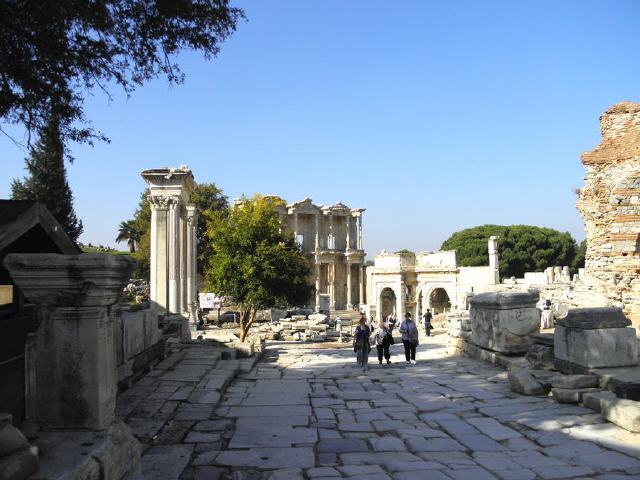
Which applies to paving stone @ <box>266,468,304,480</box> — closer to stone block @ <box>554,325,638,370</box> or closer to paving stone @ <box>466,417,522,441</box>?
paving stone @ <box>466,417,522,441</box>

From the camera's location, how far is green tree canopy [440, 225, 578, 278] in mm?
60406

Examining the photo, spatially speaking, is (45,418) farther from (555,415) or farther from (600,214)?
(600,214)

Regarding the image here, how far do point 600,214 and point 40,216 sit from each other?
41.7 ft

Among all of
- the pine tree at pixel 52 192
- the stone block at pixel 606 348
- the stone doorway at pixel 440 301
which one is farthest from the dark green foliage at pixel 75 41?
the stone doorway at pixel 440 301

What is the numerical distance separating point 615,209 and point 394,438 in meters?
9.88

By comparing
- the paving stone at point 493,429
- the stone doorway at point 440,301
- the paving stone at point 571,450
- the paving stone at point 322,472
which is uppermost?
the paving stone at point 322,472

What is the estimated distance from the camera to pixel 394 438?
18.2 feet

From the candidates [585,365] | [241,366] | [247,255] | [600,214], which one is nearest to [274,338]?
[247,255]

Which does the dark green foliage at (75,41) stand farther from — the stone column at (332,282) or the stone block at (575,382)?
the stone column at (332,282)

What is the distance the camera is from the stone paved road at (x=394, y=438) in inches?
176

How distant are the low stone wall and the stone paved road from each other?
50.3 inches

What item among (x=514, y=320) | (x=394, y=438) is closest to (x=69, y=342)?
(x=394, y=438)

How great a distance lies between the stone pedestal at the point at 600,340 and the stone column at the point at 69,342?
252 inches

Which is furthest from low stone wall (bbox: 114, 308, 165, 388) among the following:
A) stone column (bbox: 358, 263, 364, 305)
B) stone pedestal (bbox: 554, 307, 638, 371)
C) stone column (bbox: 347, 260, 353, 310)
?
stone column (bbox: 358, 263, 364, 305)
